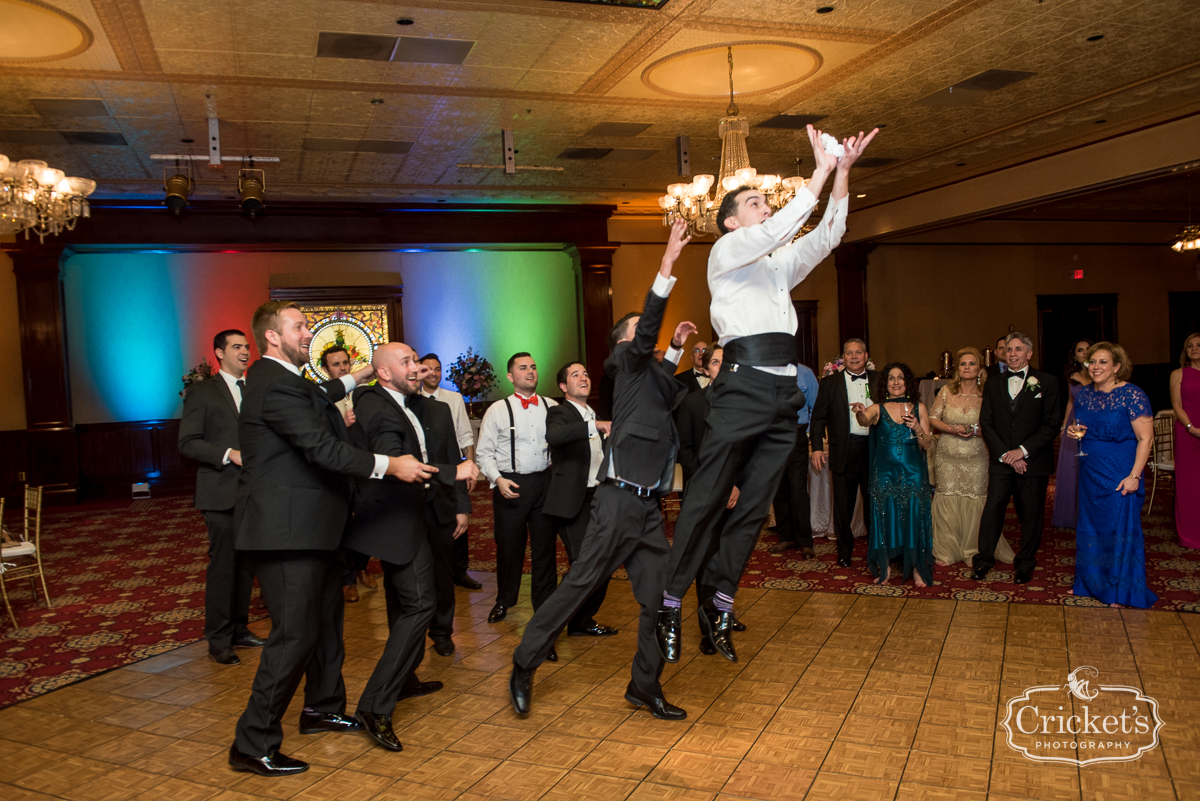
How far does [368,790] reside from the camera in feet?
9.57

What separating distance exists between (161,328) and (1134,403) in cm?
1196

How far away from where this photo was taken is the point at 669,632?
3.63 meters

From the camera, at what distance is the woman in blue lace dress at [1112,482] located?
4652mm

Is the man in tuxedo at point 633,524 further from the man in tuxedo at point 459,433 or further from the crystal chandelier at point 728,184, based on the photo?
the crystal chandelier at point 728,184

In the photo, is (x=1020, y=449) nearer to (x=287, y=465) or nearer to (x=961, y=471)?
(x=961, y=471)

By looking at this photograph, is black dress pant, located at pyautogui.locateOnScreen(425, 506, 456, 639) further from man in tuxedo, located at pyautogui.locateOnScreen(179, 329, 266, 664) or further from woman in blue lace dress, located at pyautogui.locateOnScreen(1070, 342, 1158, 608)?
woman in blue lace dress, located at pyautogui.locateOnScreen(1070, 342, 1158, 608)

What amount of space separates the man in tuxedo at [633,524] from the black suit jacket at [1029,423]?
307cm

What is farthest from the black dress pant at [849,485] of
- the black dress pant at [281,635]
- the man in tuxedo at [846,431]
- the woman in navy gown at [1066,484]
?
the black dress pant at [281,635]

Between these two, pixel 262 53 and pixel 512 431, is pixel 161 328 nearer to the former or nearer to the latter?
pixel 262 53

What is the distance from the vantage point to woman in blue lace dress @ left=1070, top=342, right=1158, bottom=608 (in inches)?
183

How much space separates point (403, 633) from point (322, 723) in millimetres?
554

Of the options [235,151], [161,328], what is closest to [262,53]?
[235,151]

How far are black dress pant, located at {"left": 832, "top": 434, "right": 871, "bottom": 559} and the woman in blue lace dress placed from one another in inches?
55.5

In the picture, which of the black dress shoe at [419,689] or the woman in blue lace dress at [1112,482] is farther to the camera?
the woman in blue lace dress at [1112,482]
